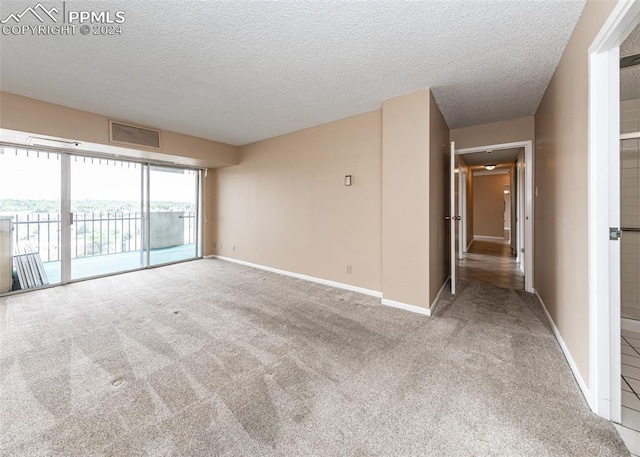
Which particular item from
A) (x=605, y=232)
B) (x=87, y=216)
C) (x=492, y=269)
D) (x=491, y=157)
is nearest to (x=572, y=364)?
(x=605, y=232)

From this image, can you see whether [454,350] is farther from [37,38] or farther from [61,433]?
[37,38]

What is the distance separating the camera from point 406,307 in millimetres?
3129

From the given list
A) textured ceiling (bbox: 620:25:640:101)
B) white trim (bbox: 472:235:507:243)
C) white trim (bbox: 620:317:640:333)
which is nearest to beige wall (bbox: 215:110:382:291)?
textured ceiling (bbox: 620:25:640:101)

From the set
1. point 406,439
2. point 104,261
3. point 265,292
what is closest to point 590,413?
point 406,439

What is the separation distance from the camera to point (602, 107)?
4.99 feet

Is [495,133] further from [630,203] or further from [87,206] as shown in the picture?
[87,206]

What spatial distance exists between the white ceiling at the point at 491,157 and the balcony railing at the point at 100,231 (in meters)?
6.94

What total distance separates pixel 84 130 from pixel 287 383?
438 cm

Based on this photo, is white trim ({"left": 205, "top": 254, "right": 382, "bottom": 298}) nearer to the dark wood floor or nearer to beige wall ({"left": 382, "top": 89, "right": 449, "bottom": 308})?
beige wall ({"left": 382, "top": 89, "right": 449, "bottom": 308})

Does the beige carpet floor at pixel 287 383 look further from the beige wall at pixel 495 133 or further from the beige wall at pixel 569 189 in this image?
the beige wall at pixel 495 133

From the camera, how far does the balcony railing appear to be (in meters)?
4.04

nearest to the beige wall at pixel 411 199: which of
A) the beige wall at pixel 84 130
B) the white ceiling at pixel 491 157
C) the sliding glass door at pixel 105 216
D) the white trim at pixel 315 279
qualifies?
the white trim at pixel 315 279

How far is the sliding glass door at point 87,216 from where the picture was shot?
12.5 ft

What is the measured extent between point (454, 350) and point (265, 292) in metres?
2.54
